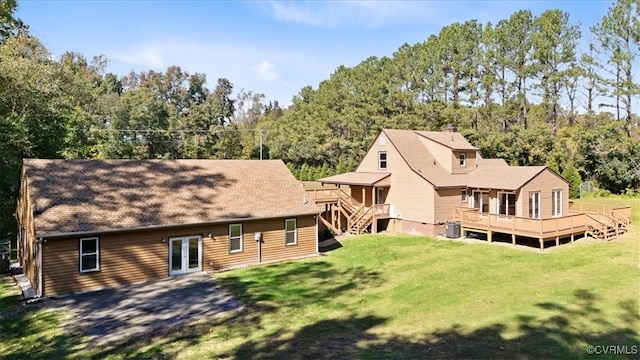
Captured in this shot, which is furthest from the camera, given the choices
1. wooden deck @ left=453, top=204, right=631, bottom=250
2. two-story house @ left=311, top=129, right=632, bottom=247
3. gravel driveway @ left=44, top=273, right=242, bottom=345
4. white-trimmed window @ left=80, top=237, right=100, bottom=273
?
two-story house @ left=311, top=129, right=632, bottom=247

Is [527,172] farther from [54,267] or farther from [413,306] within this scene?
[54,267]

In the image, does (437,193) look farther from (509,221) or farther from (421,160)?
(509,221)

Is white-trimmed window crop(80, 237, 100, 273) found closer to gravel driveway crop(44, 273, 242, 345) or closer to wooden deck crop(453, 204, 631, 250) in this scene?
gravel driveway crop(44, 273, 242, 345)

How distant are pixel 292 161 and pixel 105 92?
3515 centimetres

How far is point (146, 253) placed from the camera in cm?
1630

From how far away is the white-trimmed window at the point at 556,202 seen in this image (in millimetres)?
23734

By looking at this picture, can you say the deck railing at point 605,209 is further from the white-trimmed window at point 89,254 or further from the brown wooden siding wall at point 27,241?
the brown wooden siding wall at point 27,241

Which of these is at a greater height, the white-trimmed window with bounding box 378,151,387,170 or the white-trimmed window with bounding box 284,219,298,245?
the white-trimmed window with bounding box 378,151,387,170

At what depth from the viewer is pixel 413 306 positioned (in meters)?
12.5

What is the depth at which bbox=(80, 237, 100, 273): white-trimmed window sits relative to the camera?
593 inches

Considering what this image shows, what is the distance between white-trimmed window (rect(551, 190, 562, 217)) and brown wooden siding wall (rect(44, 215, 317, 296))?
14.0m

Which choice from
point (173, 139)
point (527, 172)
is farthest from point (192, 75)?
point (527, 172)

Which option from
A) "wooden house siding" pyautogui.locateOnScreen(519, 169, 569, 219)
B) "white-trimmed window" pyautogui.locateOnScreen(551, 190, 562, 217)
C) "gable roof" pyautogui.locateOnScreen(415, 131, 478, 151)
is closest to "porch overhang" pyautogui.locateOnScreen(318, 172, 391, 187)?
"gable roof" pyautogui.locateOnScreen(415, 131, 478, 151)

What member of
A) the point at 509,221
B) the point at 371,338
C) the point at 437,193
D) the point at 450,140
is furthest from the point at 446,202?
the point at 371,338
